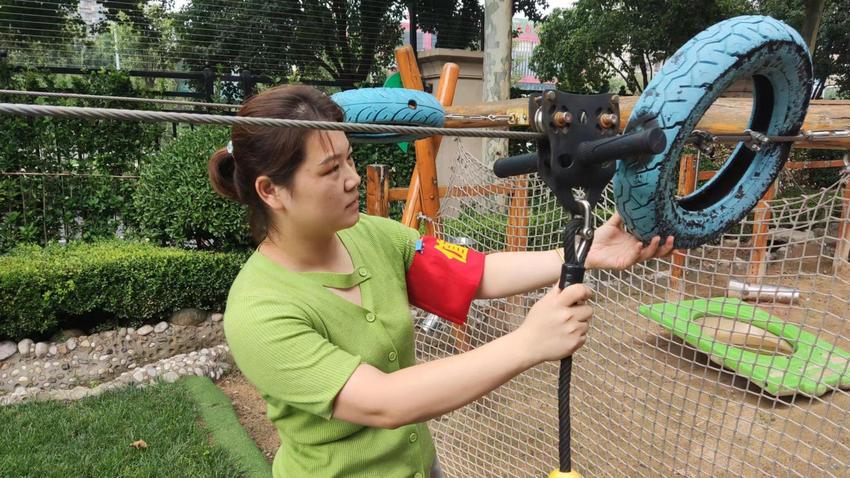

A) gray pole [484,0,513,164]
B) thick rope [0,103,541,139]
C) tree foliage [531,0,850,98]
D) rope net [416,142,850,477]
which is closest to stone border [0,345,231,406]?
rope net [416,142,850,477]

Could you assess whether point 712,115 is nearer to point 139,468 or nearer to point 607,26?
point 139,468

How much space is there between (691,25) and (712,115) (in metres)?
9.12

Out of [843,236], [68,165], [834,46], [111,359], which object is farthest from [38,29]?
[834,46]

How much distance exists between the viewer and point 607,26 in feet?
35.6

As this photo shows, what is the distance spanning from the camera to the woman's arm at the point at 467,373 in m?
0.88

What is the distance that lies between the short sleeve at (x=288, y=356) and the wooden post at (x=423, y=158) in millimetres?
2339

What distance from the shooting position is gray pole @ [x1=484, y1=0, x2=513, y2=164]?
5375 mm

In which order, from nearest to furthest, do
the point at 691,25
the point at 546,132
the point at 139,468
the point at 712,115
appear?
the point at 546,132 < the point at 712,115 < the point at 139,468 < the point at 691,25

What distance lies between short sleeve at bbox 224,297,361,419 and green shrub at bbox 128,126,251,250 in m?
3.93

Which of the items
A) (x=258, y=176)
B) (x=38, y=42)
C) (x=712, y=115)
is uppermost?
(x=38, y=42)

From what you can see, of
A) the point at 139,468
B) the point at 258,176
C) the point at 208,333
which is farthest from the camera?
the point at 208,333

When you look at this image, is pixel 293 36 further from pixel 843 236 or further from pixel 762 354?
pixel 843 236

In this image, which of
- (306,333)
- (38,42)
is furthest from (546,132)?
(38,42)

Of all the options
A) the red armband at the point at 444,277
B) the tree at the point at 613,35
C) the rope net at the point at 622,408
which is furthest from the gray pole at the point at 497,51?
the tree at the point at 613,35
